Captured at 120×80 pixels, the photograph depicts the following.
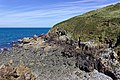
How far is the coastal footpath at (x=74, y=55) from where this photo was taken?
4950 centimetres

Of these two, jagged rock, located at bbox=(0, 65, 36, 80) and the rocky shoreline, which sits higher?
jagged rock, located at bbox=(0, 65, 36, 80)

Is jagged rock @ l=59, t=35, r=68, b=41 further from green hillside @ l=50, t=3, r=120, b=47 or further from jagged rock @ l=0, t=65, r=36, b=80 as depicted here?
jagged rock @ l=0, t=65, r=36, b=80

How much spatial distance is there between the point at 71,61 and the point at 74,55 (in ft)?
8.54

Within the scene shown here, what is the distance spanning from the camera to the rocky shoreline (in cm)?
5038

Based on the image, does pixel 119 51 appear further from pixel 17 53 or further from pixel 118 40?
pixel 17 53

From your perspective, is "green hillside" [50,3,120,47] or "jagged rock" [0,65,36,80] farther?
"green hillside" [50,3,120,47]

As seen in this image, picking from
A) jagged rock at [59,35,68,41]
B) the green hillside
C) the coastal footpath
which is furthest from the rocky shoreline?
the green hillside

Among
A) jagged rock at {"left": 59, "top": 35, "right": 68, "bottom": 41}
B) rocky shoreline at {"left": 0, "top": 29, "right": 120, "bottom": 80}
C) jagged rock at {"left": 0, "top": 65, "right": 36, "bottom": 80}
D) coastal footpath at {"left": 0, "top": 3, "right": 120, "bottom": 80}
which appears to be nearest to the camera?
jagged rock at {"left": 0, "top": 65, "right": 36, "bottom": 80}

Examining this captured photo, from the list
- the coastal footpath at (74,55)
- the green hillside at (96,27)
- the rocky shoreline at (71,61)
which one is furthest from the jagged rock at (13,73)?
the green hillside at (96,27)

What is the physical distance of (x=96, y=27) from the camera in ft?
230

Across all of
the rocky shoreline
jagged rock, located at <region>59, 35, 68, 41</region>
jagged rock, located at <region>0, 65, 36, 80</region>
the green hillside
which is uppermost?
the green hillside

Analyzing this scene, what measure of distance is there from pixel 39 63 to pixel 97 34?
55.8ft

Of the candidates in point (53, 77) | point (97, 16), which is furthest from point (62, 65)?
point (97, 16)

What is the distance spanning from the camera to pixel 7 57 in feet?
205
